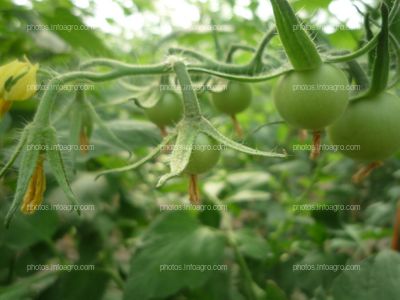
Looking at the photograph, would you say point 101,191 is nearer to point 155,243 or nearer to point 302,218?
point 155,243

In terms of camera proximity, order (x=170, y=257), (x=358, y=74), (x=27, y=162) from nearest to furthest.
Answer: (x=27, y=162) → (x=358, y=74) → (x=170, y=257)

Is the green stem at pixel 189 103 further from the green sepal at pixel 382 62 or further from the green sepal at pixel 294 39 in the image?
the green sepal at pixel 382 62

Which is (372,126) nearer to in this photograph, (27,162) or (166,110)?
(166,110)

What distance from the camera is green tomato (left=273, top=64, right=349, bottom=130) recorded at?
72 cm

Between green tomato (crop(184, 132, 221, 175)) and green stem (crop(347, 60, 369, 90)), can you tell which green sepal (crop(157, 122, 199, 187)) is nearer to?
green tomato (crop(184, 132, 221, 175))

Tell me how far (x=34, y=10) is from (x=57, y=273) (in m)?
0.78

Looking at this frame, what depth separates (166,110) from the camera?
102 cm

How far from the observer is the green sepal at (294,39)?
0.63 m

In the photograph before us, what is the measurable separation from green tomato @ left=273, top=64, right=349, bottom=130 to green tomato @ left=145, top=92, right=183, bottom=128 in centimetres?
33

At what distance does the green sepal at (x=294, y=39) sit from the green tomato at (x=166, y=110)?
358mm

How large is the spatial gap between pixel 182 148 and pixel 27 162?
0.74 feet

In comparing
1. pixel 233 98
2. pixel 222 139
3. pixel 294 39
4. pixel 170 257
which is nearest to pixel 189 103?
pixel 222 139

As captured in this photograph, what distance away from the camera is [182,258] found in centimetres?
114

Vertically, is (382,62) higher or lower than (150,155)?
higher
